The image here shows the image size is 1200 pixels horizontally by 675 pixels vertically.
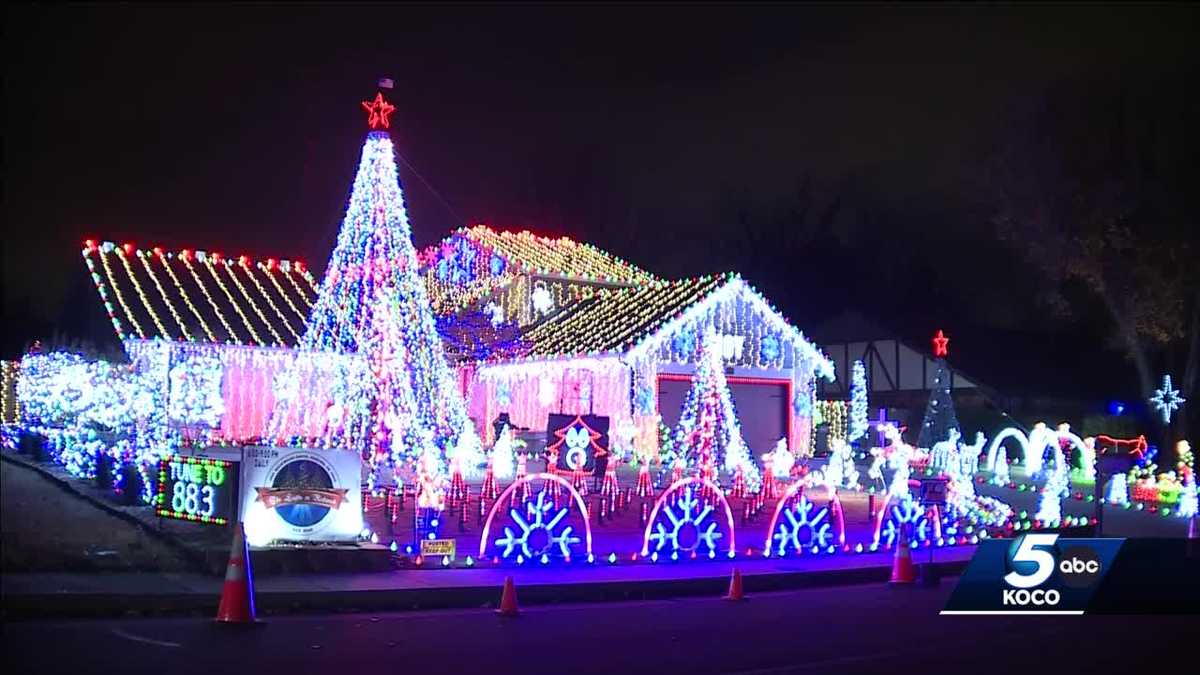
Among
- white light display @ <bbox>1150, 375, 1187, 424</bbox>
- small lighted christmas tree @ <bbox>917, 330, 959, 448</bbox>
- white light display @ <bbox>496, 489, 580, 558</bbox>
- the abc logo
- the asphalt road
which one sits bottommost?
the asphalt road

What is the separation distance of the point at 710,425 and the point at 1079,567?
1141 centimetres

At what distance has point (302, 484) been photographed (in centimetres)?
1437

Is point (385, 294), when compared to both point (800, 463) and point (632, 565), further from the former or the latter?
point (800, 463)

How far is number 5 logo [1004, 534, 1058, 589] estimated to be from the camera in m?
12.9

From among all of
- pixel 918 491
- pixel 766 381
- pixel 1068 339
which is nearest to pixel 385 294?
pixel 918 491

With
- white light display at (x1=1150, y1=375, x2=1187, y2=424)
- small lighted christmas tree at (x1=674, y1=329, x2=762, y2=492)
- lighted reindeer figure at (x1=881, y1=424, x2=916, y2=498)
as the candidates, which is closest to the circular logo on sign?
lighted reindeer figure at (x1=881, y1=424, x2=916, y2=498)

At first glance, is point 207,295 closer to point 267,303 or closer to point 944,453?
point 267,303

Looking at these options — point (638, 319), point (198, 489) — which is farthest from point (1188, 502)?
point (198, 489)

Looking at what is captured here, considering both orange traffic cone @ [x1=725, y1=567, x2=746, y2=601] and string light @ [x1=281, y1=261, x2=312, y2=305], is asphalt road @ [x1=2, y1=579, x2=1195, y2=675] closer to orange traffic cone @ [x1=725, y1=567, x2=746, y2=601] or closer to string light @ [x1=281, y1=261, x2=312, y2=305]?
orange traffic cone @ [x1=725, y1=567, x2=746, y2=601]

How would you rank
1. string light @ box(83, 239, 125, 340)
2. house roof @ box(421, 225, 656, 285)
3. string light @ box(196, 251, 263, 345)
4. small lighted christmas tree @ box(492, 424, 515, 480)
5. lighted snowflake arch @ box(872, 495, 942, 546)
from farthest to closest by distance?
1. house roof @ box(421, 225, 656, 285)
2. string light @ box(196, 251, 263, 345)
3. string light @ box(83, 239, 125, 340)
4. small lighted christmas tree @ box(492, 424, 515, 480)
5. lighted snowflake arch @ box(872, 495, 942, 546)

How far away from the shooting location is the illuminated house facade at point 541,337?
34031 millimetres

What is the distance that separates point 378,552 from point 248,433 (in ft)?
77.2

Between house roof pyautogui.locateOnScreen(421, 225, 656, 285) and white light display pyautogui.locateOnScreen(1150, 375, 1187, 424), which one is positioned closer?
white light display pyautogui.locateOnScreen(1150, 375, 1187, 424)

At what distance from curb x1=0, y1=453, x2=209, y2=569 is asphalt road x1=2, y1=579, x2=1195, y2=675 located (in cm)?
271
